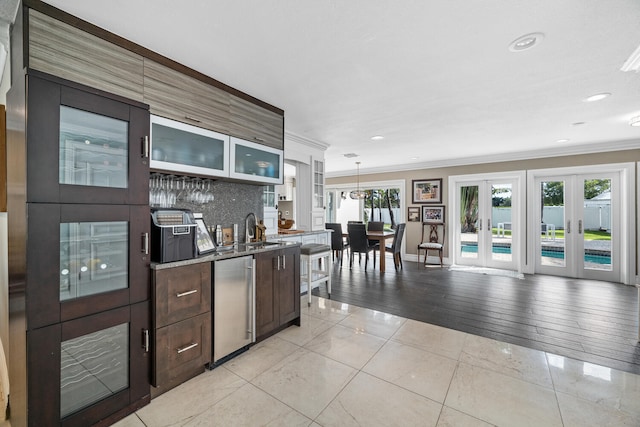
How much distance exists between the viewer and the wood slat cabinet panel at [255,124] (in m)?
2.70

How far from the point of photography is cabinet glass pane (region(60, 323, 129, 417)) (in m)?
1.44

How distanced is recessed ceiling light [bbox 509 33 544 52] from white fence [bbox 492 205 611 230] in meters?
4.73

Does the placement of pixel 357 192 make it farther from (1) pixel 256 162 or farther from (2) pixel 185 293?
(2) pixel 185 293

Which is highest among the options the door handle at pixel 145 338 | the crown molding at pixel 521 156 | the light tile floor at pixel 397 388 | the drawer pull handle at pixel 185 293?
the crown molding at pixel 521 156

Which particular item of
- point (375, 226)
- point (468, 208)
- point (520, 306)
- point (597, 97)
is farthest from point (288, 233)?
point (468, 208)

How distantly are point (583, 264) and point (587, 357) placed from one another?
3.89 meters

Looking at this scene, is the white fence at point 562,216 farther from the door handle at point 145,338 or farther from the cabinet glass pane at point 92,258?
the cabinet glass pane at point 92,258

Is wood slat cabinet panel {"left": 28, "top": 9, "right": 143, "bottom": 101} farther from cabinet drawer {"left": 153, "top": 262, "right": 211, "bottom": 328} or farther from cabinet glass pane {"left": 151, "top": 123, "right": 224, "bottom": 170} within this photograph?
cabinet drawer {"left": 153, "top": 262, "right": 211, "bottom": 328}

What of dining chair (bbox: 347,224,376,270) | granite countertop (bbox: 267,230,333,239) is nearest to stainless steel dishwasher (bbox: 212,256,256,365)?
granite countertop (bbox: 267,230,333,239)

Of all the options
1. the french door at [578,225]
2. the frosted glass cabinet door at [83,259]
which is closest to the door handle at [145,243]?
the frosted glass cabinet door at [83,259]

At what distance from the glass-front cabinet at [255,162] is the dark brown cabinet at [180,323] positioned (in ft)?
3.53

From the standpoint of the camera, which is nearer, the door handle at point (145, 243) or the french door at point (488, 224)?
the door handle at point (145, 243)

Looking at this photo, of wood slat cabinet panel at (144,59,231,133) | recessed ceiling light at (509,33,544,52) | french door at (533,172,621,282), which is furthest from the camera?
french door at (533,172,621,282)

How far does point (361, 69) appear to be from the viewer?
2301mm
